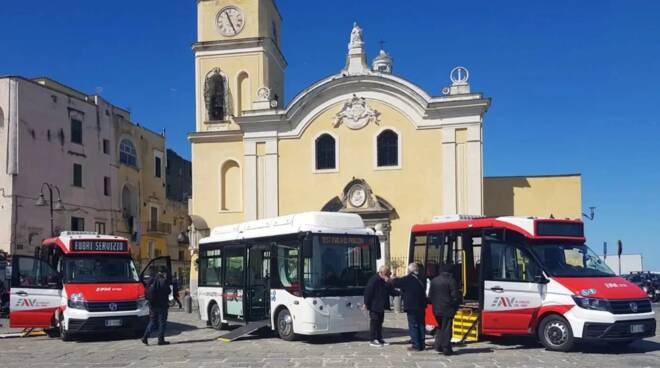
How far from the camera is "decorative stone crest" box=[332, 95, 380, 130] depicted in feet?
100

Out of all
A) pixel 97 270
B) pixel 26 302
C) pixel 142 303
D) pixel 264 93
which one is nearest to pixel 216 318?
pixel 142 303

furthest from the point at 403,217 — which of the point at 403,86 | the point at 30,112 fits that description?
the point at 30,112

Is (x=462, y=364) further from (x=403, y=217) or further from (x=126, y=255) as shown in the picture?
(x=403, y=217)

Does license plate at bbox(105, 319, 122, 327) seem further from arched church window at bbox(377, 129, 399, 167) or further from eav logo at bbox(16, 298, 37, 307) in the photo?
arched church window at bbox(377, 129, 399, 167)

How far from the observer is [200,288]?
19.4m

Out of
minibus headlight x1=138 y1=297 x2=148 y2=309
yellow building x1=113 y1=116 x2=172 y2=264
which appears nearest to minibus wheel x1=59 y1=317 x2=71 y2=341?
minibus headlight x1=138 y1=297 x2=148 y2=309

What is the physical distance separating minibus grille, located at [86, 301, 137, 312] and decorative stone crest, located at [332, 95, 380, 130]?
15435mm

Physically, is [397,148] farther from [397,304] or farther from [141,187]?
[141,187]

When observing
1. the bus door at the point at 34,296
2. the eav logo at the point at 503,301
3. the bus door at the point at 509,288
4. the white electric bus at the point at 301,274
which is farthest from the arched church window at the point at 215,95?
the eav logo at the point at 503,301

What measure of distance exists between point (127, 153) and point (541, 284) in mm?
37789

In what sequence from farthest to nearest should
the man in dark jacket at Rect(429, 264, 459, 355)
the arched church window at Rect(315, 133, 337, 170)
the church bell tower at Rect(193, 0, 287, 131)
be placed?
the church bell tower at Rect(193, 0, 287, 131)
the arched church window at Rect(315, 133, 337, 170)
the man in dark jacket at Rect(429, 264, 459, 355)

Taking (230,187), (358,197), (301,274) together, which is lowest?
(301,274)

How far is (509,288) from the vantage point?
45.5ft

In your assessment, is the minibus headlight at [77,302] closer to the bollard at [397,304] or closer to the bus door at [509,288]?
the bus door at [509,288]
